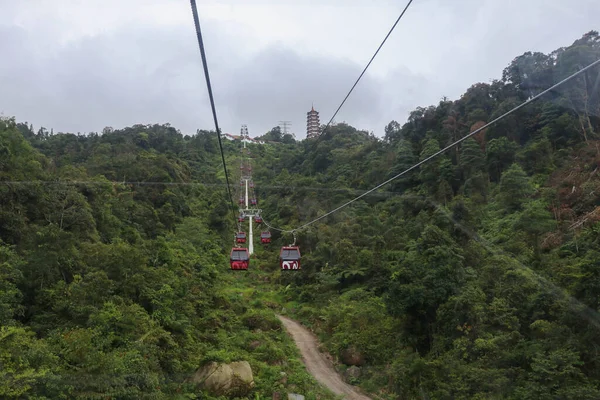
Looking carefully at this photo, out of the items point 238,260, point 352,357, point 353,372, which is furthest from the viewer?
point 352,357

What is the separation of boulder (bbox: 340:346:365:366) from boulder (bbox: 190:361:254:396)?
4287 millimetres

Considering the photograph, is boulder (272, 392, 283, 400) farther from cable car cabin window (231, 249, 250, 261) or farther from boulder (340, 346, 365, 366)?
cable car cabin window (231, 249, 250, 261)

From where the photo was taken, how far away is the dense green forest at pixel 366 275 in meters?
10.0

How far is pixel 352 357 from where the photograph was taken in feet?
52.5

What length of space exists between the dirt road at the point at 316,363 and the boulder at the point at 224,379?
306 centimetres

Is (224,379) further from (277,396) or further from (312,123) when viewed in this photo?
(312,123)

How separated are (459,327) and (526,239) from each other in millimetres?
5636

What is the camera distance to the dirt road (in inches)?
564

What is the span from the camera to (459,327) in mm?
12367

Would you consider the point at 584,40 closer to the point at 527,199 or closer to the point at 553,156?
the point at 553,156

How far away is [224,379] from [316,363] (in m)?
4.93

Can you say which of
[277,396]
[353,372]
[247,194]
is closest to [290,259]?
[277,396]

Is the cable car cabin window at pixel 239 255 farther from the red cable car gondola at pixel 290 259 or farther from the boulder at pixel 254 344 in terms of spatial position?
the boulder at pixel 254 344

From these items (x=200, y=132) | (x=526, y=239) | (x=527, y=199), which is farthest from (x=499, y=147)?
(x=200, y=132)
